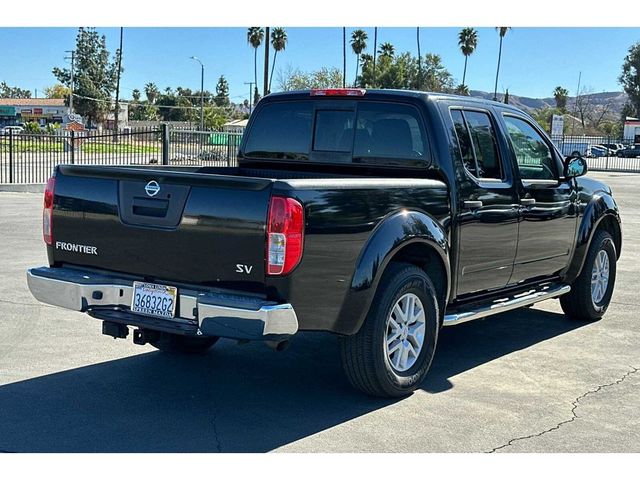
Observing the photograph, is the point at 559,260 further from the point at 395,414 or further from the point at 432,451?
the point at 432,451

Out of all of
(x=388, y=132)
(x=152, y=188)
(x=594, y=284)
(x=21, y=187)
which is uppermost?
(x=388, y=132)

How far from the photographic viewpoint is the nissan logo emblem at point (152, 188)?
498 centimetres

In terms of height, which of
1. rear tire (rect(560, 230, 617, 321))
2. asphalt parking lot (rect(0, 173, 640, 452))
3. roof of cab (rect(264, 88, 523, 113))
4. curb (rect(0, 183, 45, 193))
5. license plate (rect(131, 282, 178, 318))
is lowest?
curb (rect(0, 183, 45, 193))

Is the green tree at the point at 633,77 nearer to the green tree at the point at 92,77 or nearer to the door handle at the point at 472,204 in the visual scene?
the green tree at the point at 92,77

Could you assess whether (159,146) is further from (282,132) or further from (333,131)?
(333,131)

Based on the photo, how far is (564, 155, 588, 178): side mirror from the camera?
290 inches

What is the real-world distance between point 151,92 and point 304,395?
155471 millimetres

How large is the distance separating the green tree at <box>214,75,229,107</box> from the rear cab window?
464ft

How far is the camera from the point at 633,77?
342ft

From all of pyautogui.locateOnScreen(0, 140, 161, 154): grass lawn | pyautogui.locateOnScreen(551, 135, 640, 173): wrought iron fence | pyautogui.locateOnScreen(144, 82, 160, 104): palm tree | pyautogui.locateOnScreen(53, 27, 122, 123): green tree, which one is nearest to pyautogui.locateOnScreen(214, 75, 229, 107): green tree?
pyautogui.locateOnScreen(144, 82, 160, 104): palm tree

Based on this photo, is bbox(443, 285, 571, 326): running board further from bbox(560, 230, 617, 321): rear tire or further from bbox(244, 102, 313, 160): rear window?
bbox(244, 102, 313, 160): rear window

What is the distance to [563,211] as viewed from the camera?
7.29 m

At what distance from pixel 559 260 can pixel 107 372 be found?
3.96 meters

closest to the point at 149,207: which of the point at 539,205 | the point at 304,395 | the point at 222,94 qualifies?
the point at 304,395
